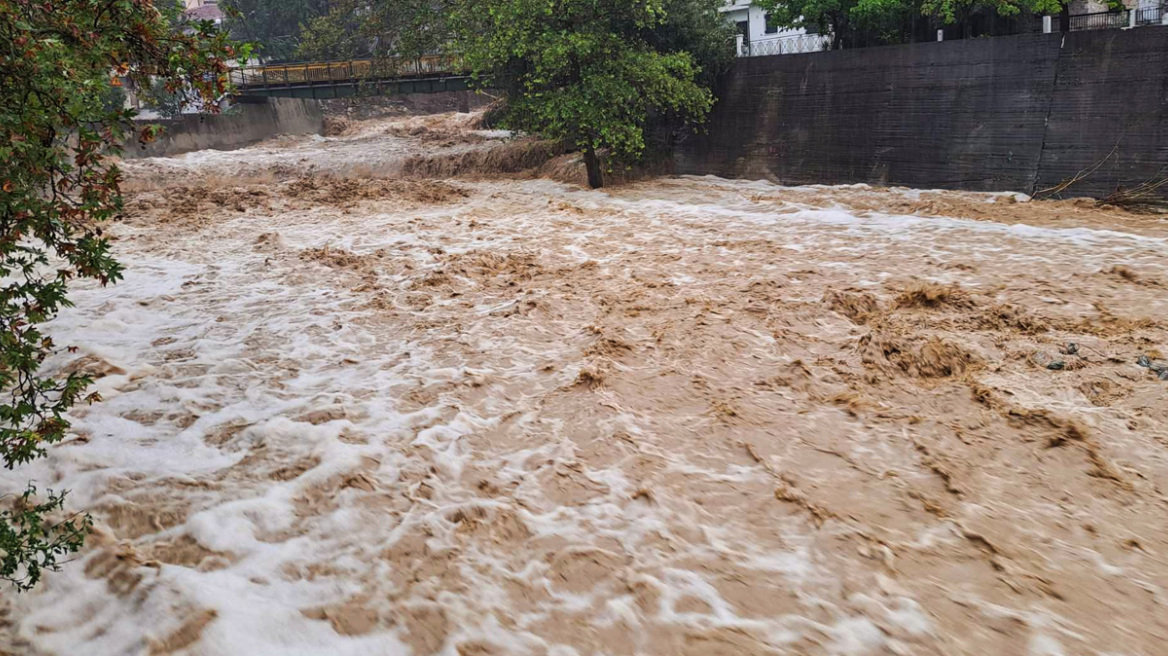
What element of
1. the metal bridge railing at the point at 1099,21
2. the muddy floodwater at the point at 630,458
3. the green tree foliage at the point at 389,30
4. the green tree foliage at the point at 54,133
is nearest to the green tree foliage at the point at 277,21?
the green tree foliage at the point at 389,30

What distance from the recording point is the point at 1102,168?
43.7 feet

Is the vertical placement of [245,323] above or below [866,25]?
below

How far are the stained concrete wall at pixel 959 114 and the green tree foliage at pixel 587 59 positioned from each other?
1710 millimetres

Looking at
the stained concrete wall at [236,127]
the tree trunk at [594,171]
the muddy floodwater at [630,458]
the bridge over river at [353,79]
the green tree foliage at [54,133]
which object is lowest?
the muddy floodwater at [630,458]

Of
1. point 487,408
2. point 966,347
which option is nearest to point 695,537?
point 487,408

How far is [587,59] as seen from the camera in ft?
55.6

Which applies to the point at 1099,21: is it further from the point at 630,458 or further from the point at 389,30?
the point at 630,458

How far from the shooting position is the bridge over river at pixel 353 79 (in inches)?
979

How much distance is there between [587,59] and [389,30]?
7.87 m

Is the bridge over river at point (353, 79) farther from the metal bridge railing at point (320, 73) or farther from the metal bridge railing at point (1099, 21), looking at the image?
the metal bridge railing at point (1099, 21)

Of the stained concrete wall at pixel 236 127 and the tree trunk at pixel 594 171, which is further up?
the stained concrete wall at pixel 236 127

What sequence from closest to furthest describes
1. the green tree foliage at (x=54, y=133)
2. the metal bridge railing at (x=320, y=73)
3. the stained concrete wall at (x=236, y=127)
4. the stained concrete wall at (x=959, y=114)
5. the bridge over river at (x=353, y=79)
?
the green tree foliage at (x=54, y=133) < the stained concrete wall at (x=959, y=114) < the bridge over river at (x=353, y=79) < the metal bridge railing at (x=320, y=73) < the stained concrete wall at (x=236, y=127)

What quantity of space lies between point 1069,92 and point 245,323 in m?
13.8

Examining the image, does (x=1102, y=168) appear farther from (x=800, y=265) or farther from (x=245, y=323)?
(x=245, y=323)
